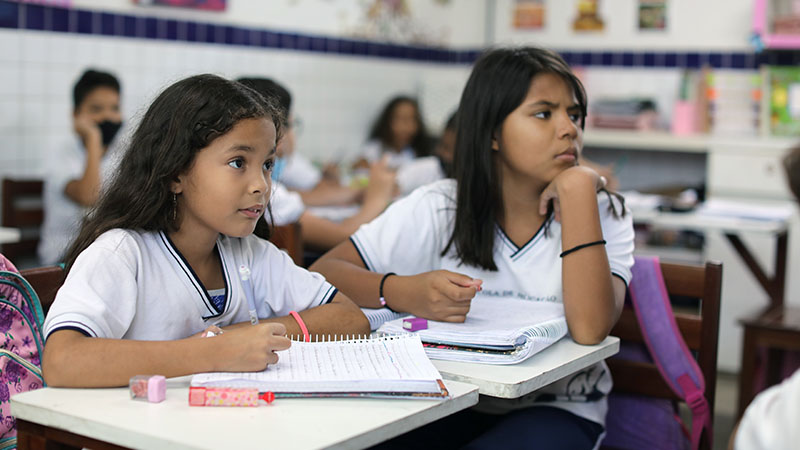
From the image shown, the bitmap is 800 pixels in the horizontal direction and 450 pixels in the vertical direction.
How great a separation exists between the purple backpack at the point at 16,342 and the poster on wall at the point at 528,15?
4.91 meters

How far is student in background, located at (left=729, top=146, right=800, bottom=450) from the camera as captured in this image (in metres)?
0.97

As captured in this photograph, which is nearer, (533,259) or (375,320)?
(375,320)

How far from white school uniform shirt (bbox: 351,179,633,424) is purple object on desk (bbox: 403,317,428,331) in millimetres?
321

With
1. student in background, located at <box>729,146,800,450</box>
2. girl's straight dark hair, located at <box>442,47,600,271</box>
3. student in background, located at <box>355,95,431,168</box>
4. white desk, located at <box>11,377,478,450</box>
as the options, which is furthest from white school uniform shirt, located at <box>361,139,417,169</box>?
student in background, located at <box>729,146,800,450</box>

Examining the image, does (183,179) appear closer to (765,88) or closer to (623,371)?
(623,371)

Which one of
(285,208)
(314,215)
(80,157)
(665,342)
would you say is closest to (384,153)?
(80,157)

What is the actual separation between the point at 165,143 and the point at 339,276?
53cm

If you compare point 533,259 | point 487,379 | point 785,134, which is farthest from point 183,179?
point 785,134

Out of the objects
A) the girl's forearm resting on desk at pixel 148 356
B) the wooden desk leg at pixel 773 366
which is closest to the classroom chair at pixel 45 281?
the girl's forearm resting on desk at pixel 148 356

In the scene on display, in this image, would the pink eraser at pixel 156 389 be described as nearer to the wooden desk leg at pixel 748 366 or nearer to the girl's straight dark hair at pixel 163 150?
the girl's straight dark hair at pixel 163 150

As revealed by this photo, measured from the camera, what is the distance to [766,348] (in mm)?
3205

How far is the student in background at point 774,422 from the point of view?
969 millimetres

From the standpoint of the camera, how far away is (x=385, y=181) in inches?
132

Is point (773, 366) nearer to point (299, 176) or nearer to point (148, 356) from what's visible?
point (299, 176)
